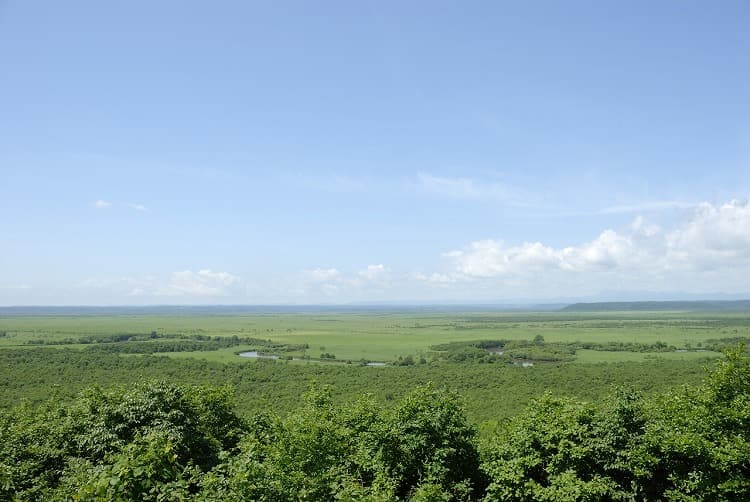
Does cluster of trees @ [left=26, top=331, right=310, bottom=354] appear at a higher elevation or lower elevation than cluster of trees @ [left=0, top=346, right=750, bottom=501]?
lower

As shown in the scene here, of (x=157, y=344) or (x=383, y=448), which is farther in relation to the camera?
(x=157, y=344)

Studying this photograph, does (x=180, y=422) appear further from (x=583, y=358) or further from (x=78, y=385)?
(x=583, y=358)

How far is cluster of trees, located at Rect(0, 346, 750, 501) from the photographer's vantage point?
1584 cm

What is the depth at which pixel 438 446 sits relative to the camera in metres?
19.8

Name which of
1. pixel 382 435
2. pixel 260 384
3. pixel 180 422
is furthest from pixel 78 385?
pixel 382 435

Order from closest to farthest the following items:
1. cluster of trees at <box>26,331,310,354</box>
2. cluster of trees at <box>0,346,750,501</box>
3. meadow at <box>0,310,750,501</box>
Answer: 1. meadow at <box>0,310,750,501</box>
2. cluster of trees at <box>0,346,750,501</box>
3. cluster of trees at <box>26,331,310,354</box>

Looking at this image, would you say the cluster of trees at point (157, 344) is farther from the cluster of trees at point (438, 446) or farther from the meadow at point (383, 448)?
the cluster of trees at point (438, 446)

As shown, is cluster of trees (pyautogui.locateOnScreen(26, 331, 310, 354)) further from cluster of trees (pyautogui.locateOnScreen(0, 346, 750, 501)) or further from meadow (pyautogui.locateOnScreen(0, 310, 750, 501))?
cluster of trees (pyautogui.locateOnScreen(0, 346, 750, 501))

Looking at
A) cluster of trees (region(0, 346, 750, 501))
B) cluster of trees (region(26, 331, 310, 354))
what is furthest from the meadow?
cluster of trees (region(26, 331, 310, 354))

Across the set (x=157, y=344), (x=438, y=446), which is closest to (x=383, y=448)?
(x=438, y=446)

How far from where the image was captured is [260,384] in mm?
64812

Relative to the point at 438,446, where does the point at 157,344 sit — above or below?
below

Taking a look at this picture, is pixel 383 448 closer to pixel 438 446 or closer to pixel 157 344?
pixel 438 446

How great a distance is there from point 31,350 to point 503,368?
318 ft
